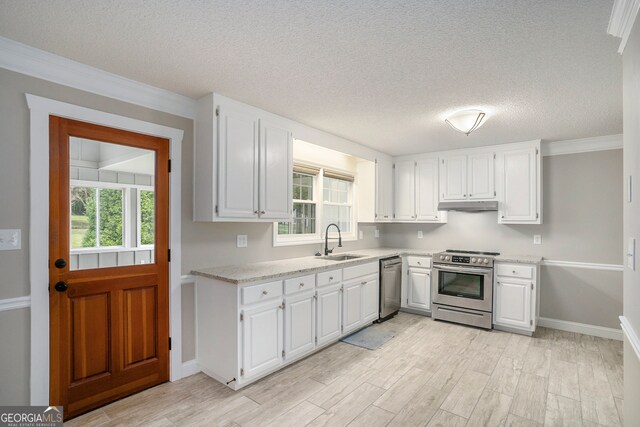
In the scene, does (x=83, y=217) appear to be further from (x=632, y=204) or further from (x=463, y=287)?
(x=463, y=287)

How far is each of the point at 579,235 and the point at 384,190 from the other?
2538 millimetres

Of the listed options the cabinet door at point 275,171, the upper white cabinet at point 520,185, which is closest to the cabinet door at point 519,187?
the upper white cabinet at point 520,185

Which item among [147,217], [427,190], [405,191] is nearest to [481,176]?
[427,190]

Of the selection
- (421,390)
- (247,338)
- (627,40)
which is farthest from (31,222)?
(627,40)

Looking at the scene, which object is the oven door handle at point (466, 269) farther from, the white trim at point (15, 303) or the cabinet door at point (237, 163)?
the white trim at point (15, 303)

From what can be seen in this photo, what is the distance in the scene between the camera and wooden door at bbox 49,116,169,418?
2174mm

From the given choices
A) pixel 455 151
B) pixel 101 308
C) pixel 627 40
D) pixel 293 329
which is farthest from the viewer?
pixel 455 151

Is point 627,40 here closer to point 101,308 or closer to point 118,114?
point 118,114

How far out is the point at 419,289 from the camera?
183 inches

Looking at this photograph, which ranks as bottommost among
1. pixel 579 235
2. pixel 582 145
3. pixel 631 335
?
pixel 631 335

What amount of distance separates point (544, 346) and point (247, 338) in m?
3.25

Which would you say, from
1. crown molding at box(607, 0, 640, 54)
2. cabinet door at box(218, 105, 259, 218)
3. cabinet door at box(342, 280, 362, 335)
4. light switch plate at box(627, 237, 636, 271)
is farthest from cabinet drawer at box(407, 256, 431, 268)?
crown molding at box(607, 0, 640, 54)

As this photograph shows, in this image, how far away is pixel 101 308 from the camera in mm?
2363

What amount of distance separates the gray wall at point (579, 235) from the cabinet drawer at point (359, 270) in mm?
1948
